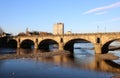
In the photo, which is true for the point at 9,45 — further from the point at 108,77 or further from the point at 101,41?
the point at 108,77

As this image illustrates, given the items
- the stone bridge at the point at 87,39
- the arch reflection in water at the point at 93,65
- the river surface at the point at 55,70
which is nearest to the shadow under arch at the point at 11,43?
the stone bridge at the point at 87,39

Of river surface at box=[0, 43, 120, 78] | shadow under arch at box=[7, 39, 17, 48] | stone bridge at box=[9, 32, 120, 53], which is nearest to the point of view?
river surface at box=[0, 43, 120, 78]

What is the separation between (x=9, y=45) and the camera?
130 metres

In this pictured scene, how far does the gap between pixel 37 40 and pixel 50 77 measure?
231 ft

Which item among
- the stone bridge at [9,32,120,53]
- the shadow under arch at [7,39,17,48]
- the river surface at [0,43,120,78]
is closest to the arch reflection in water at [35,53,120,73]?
the river surface at [0,43,120,78]

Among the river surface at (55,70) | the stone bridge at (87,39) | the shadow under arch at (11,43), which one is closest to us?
the river surface at (55,70)

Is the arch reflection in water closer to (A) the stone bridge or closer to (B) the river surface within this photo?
(B) the river surface

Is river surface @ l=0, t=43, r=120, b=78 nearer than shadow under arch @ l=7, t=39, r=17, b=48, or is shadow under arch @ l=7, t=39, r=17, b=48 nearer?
river surface @ l=0, t=43, r=120, b=78

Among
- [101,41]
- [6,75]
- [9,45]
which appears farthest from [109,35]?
[9,45]

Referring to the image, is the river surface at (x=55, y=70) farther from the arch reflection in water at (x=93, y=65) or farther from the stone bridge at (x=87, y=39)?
the stone bridge at (x=87, y=39)

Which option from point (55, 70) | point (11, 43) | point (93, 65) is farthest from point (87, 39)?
point (11, 43)

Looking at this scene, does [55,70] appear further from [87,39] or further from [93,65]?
[87,39]

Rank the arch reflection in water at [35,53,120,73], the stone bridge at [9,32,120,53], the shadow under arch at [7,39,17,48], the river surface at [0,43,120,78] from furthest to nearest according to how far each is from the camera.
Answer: the shadow under arch at [7,39,17,48]
the stone bridge at [9,32,120,53]
the arch reflection in water at [35,53,120,73]
the river surface at [0,43,120,78]

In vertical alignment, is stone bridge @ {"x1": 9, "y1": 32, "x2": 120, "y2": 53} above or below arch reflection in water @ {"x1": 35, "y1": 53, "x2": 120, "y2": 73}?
above
